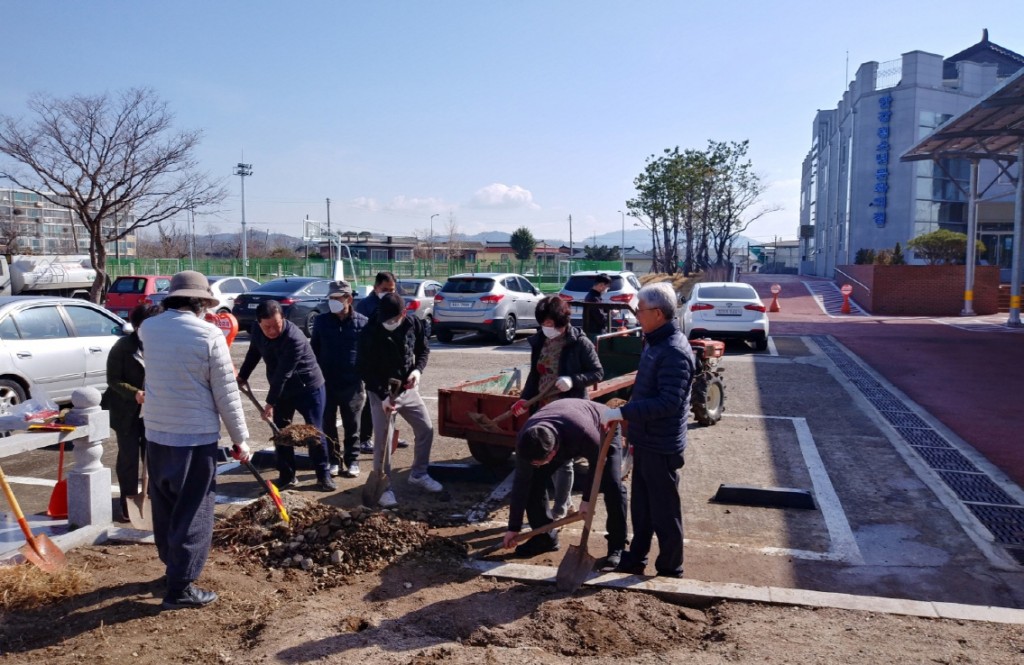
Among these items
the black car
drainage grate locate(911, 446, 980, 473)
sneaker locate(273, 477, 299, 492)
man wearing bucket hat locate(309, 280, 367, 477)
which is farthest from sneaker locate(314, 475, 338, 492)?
the black car

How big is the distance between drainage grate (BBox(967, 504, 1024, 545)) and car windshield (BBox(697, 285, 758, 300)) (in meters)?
10.5

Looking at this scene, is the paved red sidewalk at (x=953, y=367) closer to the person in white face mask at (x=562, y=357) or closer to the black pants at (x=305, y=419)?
the person in white face mask at (x=562, y=357)

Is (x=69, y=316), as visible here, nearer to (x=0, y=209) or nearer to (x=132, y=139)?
(x=132, y=139)

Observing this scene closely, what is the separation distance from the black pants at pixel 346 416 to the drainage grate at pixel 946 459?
18.2 feet

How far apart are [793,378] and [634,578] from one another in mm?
9194

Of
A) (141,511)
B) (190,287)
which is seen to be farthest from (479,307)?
(190,287)

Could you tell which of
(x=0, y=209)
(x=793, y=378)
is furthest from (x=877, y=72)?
(x=0, y=209)

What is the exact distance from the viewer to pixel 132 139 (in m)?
26.0

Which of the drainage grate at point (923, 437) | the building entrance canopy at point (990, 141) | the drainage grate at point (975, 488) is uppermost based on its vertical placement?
the building entrance canopy at point (990, 141)

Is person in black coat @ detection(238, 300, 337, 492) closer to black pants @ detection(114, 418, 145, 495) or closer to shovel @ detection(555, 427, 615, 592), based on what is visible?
black pants @ detection(114, 418, 145, 495)

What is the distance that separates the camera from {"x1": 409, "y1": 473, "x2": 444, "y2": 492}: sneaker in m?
6.55

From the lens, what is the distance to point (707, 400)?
9.17 meters

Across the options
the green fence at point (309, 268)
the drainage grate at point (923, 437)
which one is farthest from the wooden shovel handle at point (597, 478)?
the green fence at point (309, 268)

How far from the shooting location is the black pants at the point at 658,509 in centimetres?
478
